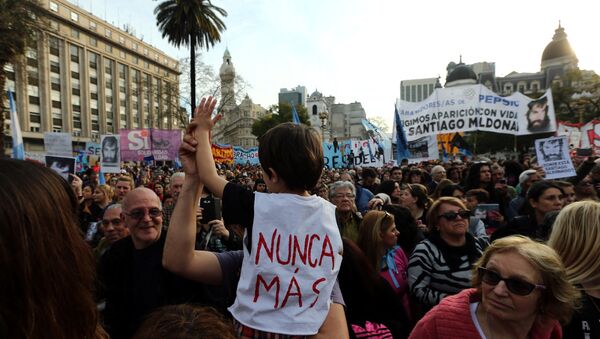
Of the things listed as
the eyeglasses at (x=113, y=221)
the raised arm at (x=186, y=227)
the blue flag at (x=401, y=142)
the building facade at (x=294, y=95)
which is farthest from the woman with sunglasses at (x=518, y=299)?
the building facade at (x=294, y=95)

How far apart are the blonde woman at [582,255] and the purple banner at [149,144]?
15.5 m

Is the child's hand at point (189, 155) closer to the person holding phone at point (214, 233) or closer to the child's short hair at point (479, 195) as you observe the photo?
the person holding phone at point (214, 233)

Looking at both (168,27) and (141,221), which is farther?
(168,27)

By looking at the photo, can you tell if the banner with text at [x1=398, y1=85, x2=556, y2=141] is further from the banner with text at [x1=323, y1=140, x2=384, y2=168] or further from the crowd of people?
the crowd of people

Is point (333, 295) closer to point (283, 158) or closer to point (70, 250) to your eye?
point (283, 158)

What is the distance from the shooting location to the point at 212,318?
1.03 metres

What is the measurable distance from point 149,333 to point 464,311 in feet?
4.81

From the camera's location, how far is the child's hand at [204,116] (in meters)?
1.54

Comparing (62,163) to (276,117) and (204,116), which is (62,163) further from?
(276,117)

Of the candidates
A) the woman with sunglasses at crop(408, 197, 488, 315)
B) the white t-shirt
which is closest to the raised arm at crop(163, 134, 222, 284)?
the white t-shirt

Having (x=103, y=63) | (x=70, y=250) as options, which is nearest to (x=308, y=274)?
(x=70, y=250)

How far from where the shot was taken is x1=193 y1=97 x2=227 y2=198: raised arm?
146 centimetres

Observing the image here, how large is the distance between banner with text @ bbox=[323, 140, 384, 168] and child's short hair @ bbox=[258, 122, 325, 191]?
11721 mm

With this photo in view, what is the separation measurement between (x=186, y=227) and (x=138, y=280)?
3.57ft
